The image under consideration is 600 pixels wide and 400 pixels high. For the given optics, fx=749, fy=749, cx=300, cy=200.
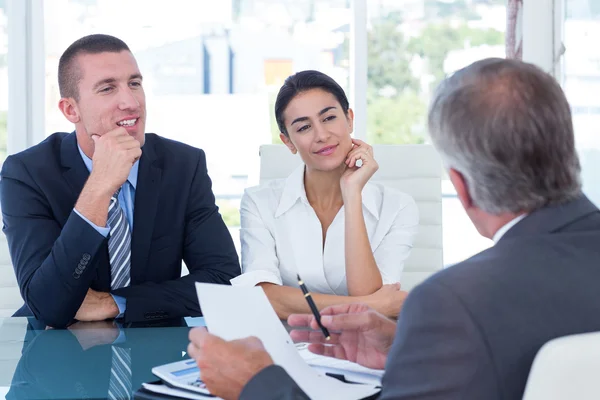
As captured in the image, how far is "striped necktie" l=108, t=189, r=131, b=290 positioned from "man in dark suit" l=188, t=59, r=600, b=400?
1.24m

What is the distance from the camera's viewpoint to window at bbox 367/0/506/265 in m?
5.04

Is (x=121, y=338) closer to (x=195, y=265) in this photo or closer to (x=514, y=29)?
(x=195, y=265)

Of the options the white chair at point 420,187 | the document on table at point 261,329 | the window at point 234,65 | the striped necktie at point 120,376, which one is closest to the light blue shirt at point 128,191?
the white chair at point 420,187

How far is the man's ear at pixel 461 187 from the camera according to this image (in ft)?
3.70

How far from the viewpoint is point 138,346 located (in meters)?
1.77

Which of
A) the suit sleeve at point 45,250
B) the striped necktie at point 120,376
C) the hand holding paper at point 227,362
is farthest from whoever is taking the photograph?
the suit sleeve at point 45,250

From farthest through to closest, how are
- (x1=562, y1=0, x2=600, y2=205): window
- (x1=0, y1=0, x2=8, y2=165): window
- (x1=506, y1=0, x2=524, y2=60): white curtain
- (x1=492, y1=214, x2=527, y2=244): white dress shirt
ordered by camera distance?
(x1=506, y1=0, x2=524, y2=60): white curtain, (x1=0, y1=0, x2=8, y2=165): window, (x1=562, y1=0, x2=600, y2=205): window, (x1=492, y1=214, x2=527, y2=244): white dress shirt

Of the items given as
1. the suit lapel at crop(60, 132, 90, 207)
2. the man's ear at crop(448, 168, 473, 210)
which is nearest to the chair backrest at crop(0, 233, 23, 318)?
the suit lapel at crop(60, 132, 90, 207)

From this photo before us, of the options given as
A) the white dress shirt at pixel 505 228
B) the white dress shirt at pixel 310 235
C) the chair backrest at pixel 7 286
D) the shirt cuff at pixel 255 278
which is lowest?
the chair backrest at pixel 7 286

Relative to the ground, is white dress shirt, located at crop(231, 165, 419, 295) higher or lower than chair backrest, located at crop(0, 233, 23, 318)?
higher

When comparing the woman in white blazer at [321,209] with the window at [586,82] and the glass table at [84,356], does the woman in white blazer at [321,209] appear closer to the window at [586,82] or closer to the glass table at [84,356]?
the glass table at [84,356]

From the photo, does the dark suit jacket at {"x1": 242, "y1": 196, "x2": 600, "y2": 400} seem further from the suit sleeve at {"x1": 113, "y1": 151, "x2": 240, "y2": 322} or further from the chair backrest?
the chair backrest

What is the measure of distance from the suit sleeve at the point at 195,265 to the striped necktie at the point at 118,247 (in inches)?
7.9

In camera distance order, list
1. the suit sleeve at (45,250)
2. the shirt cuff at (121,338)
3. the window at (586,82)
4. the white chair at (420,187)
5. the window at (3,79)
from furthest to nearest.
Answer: the window at (3,79), the window at (586,82), the white chair at (420,187), the suit sleeve at (45,250), the shirt cuff at (121,338)
